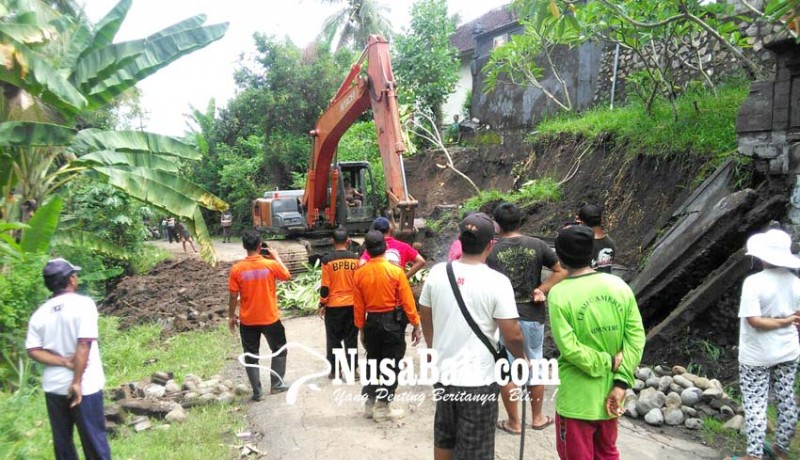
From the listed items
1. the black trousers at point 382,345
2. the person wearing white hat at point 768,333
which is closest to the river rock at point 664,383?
the person wearing white hat at point 768,333

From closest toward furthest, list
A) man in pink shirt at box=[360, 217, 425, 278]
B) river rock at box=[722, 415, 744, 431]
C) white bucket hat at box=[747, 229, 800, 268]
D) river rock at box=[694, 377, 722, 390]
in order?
Answer: 1. white bucket hat at box=[747, 229, 800, 268]
2. river rock at box=[722, 415, 744, 431]
3. river rock at box=[694, 377, 722, 390]
4. man in pink shirt at box=[360, 217, 425, 278]

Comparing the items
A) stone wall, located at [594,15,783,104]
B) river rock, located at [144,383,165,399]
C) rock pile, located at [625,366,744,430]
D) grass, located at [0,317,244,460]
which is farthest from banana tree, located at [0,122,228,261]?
stone wall, located at [594,15,783,104]

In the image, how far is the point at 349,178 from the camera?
1188cm

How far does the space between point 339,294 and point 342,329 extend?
1.20 ft

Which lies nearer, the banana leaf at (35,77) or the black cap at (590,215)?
the black cap at (590,215)

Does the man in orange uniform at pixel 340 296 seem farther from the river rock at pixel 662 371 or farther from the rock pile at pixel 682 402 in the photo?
the river rock at pixel 662 371

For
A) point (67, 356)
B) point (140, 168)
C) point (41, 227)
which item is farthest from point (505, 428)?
point (140, 168)

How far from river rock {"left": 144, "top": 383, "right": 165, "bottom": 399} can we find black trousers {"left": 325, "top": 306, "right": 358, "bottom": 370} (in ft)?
5.99

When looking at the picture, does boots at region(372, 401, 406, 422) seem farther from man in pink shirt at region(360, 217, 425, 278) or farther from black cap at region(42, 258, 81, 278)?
black cap at region(42, 258, 81, 278)

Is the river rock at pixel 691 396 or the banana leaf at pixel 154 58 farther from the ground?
the banana leaf at pixel 154 58

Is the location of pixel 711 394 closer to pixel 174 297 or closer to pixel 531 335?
pixel 531 335

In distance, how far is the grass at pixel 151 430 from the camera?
3.96 metres

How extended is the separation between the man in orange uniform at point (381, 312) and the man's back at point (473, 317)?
154 cm

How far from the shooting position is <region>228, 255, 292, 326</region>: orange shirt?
5355mm
